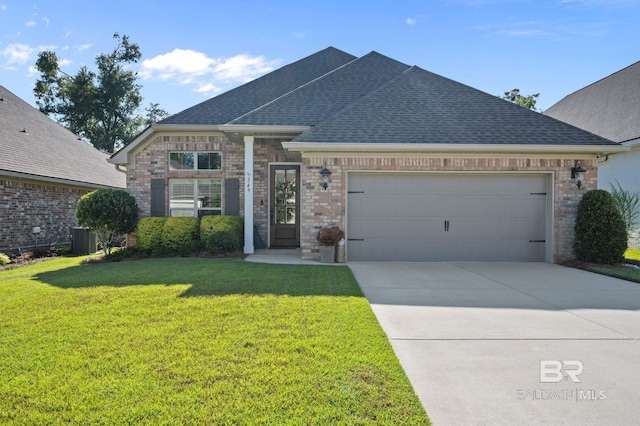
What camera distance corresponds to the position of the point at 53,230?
1277 cm

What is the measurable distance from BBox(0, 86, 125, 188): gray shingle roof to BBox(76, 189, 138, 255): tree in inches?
103

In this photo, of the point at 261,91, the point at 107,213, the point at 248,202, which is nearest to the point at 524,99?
the point at 261,91

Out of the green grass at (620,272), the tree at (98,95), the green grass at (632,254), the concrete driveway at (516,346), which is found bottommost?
the green grass at (632,254)

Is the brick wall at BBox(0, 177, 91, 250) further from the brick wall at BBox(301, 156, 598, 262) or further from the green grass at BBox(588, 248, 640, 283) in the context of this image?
the green grass at BBox(588, 248, 640, 283)

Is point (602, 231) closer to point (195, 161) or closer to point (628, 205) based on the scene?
point (628, 205)

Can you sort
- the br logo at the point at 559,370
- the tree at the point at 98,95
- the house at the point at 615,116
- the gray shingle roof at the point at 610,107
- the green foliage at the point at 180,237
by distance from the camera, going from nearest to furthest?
the br logo at the point at 559,370 → the green foliage at the point at 180,237 → the house at the point at 615,116 → the gray shingle roof at the point at 610,107 → the tree at the point at 98,95

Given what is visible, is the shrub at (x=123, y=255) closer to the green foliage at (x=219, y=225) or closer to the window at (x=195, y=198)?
the window at (x=195, y=198)

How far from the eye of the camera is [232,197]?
36.2 feet

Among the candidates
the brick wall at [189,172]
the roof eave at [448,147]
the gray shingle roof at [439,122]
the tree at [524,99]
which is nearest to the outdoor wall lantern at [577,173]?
the roof eave at [448,147]

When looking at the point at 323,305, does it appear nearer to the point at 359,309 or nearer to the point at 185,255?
the point at 359,309

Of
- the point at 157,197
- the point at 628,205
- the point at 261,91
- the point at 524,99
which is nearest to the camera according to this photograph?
the point at 157,197

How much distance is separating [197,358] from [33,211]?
1180 centimetres

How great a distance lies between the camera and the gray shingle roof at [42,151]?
11.7 metres

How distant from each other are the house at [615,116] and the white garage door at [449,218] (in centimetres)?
232
